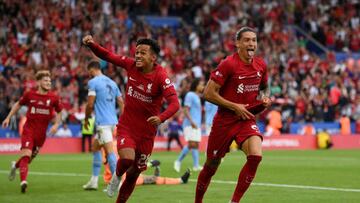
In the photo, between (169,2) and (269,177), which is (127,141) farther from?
(169,2)

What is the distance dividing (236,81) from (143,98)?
1435 mm

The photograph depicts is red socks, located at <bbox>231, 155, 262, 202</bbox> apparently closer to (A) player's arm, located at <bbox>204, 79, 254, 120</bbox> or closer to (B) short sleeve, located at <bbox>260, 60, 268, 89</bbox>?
(A) player's arm, located at <bbox>204, 79, 254, 120</bbox>

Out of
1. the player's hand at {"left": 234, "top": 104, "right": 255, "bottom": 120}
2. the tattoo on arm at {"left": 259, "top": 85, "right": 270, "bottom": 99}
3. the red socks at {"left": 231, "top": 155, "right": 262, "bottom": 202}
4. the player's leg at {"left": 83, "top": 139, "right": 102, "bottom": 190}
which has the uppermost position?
the tattoo on arm at {"left": 259, "top": 85, "right": 270, "bottom": 99}

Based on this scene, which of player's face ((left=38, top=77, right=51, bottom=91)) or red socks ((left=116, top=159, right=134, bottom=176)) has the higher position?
player's face ((left=38, top=77, right=51, bottom=91))

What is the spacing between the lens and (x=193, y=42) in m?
42.9

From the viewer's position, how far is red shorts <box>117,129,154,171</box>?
485 inches

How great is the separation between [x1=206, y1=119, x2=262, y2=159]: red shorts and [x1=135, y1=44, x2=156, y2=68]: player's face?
1396 mm

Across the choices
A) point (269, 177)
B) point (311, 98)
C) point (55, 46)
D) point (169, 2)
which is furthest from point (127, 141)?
point (169, 2)

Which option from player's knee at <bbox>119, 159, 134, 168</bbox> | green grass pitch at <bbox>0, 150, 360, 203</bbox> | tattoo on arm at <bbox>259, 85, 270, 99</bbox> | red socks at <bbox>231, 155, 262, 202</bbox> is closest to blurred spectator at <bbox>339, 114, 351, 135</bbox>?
green grass pitch at <bbox>0, 150, 360, 203</bbox>

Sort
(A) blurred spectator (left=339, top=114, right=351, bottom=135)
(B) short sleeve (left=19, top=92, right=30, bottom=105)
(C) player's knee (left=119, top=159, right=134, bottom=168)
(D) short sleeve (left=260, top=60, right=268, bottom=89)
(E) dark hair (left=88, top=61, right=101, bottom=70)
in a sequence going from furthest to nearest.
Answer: (A) blurred spectator (left=339, top=114, right=351, bottom=135)
(B) short sleeve (left=19, top=92, right=30, bottom=105)
(E) dark hair (left=88, top=61, right=101, bottom=70)
(D) short sleeve (left=260, top=60, right=268, bottom=89)
(C) player's knee (left=119, top=159, right=134, bottom=168)

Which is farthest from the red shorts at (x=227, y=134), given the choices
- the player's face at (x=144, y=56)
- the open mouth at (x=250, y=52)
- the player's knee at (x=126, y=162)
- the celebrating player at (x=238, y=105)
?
the player's face at (x=144, y=56)

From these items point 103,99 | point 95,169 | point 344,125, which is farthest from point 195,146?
point 344,125

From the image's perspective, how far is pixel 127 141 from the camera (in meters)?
12.3

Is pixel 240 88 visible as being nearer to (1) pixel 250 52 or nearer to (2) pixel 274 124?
(1) pixel 250 52
